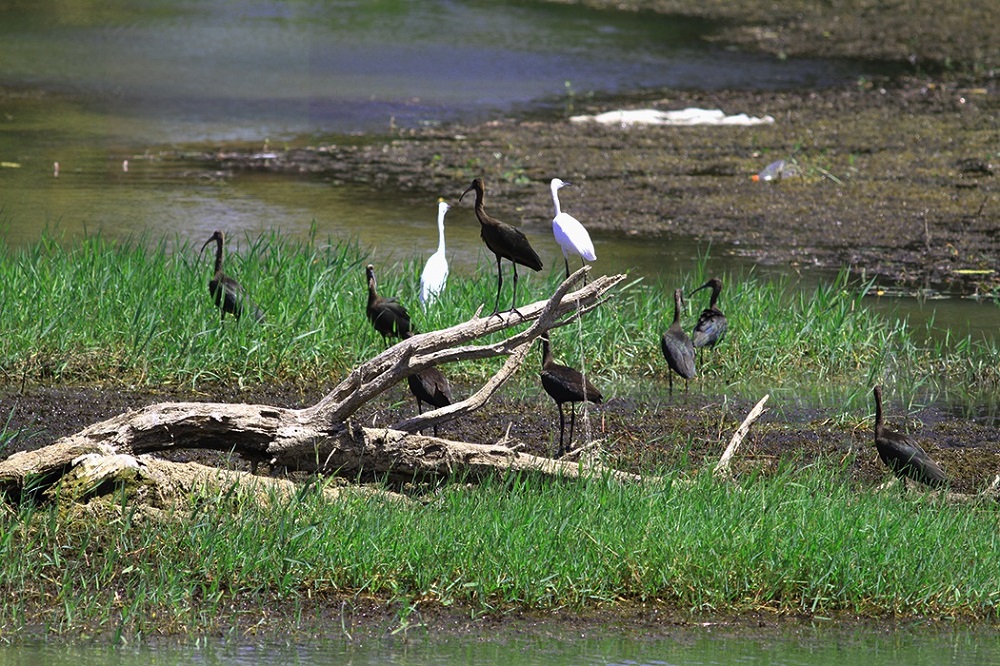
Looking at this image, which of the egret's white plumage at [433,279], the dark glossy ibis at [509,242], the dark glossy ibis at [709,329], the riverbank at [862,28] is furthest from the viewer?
the riverbank at [862,28]

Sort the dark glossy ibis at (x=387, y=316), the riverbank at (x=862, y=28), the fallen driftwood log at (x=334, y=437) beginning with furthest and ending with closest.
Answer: the riverbank at (x=862, y=28) → the dark glossy ibis at (x=387, y=316) → the fallen driftwood log at (x=334, y=437)

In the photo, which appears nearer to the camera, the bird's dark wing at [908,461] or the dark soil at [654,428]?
the bird's dark wing at [908,461]

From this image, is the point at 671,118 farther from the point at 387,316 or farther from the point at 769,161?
the point at 387,316

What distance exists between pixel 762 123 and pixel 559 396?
11.5 metres

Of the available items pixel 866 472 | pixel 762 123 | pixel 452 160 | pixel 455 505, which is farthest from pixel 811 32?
pixel 455 505

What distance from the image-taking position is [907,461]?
6250mm

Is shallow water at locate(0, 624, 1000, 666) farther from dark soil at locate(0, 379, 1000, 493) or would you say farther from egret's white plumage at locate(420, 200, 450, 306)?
egret's white plumage at locate(420, 200, 450, 306)

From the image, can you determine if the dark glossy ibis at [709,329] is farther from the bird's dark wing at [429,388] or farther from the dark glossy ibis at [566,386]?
the bird's dark wing at [429,388]

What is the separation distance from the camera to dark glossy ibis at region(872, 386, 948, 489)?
6.24 meters

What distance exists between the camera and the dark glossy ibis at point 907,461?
6.24m

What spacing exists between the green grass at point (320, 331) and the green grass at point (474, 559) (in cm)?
260

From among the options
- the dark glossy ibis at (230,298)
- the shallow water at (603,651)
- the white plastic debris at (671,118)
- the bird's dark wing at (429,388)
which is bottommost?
the shallow water at (603,651)

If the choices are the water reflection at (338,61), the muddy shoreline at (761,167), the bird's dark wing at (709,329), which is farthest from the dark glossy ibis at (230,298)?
the water reflection at (338,61)

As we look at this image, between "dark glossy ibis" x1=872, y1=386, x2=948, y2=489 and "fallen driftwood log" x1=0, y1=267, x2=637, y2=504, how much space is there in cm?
121
